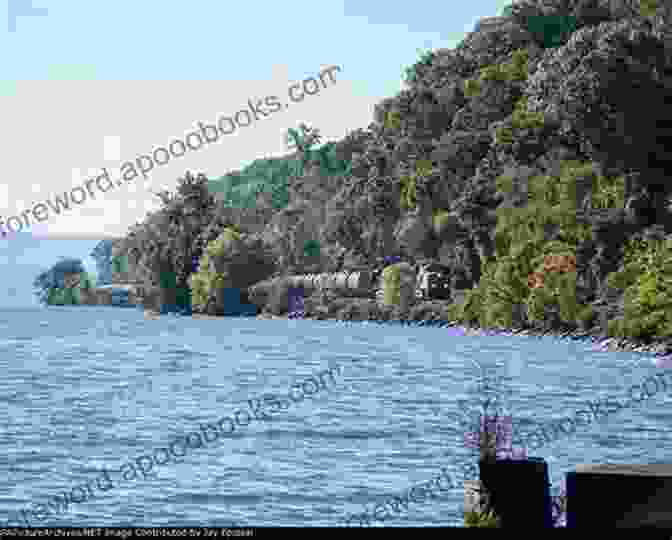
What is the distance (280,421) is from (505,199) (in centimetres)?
7473

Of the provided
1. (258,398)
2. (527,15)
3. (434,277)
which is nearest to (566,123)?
(434,277)

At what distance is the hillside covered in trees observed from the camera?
98375mm

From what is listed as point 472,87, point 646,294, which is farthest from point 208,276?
point 646,294

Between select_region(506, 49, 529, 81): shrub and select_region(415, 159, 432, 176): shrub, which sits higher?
select_region(506, 49, 529, 81): shrub

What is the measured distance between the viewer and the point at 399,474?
29969 mm

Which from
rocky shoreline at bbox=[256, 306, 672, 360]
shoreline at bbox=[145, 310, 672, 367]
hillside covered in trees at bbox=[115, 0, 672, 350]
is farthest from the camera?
hillside covered in trees at bbox=[115, 0, 672, 350]

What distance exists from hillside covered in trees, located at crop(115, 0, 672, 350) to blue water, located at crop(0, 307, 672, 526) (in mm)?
6997

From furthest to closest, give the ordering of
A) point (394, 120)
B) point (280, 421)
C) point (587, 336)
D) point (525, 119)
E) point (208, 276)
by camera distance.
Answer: point (394, 120) < point (208, 276) < point (525, 119) < point (587, 336) < point (280, 421)

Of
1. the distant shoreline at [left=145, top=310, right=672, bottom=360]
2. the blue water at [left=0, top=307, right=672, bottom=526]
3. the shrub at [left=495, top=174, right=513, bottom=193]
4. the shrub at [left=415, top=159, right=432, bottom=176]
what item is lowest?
the blue water at [left=0, top=307, right=672, bottom=526]

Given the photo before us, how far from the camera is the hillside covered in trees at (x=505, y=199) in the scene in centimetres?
9838

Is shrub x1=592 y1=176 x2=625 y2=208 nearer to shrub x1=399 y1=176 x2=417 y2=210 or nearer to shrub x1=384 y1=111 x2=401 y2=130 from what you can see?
shrub x1=399 y1=176 x2=417 y2=210

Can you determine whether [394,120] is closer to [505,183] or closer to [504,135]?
[504,135]

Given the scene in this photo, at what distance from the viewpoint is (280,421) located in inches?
1630

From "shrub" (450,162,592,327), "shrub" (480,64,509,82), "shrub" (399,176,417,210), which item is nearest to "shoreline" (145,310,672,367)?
"shrub" (450,162,592,327)
